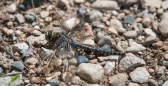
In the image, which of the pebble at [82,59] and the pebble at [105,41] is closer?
the pebble at [82,59]

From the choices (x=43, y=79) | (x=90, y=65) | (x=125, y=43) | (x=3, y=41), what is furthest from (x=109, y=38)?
(x=3, y=41)

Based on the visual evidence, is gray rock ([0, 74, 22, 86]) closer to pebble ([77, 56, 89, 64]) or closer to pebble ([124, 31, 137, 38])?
pebble ([77, 56, 89, 64])

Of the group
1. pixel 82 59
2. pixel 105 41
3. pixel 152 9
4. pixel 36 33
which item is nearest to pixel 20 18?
pixel 36 33

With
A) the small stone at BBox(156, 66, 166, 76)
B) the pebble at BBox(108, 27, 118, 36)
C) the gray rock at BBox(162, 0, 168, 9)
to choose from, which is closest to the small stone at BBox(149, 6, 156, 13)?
the gray rock at BBox(162, 0, 168, 9)

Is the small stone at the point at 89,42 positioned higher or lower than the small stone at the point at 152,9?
lower

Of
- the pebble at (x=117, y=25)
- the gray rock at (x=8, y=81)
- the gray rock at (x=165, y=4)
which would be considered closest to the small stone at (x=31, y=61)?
the gray rock at (x=8, y=81)

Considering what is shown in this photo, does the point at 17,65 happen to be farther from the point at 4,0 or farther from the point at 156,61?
the point at 156,61

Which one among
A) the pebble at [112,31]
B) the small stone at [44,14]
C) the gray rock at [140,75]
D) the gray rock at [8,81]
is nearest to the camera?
the gray rock at [8,81]

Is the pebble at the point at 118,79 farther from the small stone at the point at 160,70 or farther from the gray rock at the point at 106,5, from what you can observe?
the gray rock at the point at 106,5
